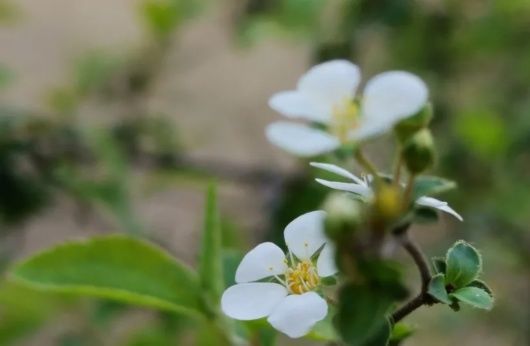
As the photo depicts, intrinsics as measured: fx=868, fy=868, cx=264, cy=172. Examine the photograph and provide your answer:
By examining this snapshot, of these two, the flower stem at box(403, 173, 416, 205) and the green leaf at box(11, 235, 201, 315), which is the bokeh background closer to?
the green leaf at box(11, 235, 201, 315)

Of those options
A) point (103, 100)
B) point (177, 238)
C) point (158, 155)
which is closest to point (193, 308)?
A: point (158, 155)

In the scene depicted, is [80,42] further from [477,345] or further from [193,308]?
[193,308]

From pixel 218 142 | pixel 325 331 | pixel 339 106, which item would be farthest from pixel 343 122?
pixel 218 142

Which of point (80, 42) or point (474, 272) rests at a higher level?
point (474, 272)

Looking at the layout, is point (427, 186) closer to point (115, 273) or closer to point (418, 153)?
point (418, 153)

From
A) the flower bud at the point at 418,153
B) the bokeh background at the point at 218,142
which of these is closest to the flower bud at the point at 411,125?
the flower bud at the point at 418,153

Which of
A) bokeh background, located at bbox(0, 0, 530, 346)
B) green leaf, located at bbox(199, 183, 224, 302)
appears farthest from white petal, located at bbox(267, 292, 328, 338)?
bokeh background, located at bbox(0, 0, 530, 346)
